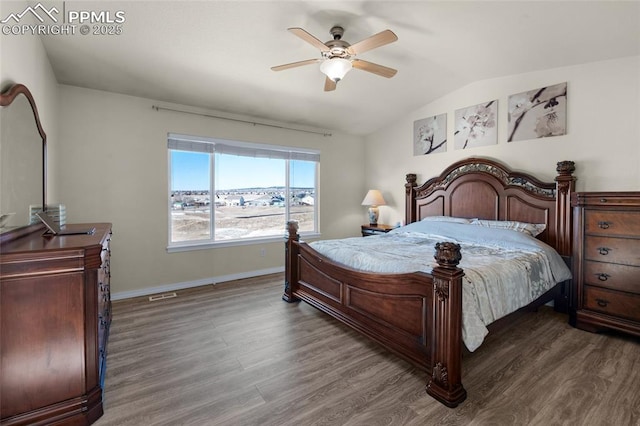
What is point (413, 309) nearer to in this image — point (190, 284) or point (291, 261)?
point (291, 261)

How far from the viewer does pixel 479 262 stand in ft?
7.96

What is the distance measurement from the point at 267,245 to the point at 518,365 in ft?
11.7

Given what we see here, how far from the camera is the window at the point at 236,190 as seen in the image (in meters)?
4.09

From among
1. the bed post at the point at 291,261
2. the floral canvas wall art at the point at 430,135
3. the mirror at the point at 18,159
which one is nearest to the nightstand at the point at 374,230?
the floral canvas wall art at the point at 430,135

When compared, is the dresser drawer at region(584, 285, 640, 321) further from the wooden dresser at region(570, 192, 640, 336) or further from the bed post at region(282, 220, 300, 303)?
the bed post at region(282, 220, 300, 303)

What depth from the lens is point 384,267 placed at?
2.42 meters

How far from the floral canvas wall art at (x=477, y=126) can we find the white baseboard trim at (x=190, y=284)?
11.3 ft

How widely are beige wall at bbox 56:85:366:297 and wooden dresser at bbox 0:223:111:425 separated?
2.11m

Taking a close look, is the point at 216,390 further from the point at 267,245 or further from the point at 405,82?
the point at 405,82

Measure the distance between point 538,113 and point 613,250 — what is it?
5.82 feet

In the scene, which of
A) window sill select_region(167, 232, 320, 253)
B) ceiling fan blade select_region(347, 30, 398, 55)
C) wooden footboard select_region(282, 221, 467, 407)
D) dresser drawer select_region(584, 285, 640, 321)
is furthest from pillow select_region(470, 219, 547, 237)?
window sill select_region(167, 232, 320, 253)

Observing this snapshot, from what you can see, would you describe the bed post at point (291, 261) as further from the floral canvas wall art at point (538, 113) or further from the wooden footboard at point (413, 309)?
the floral canvas wall art at point (538, 113)

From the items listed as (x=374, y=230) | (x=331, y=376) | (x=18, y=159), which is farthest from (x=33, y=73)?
(x=374, y=230)

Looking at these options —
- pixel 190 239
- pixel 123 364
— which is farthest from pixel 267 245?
pixel 123 364
